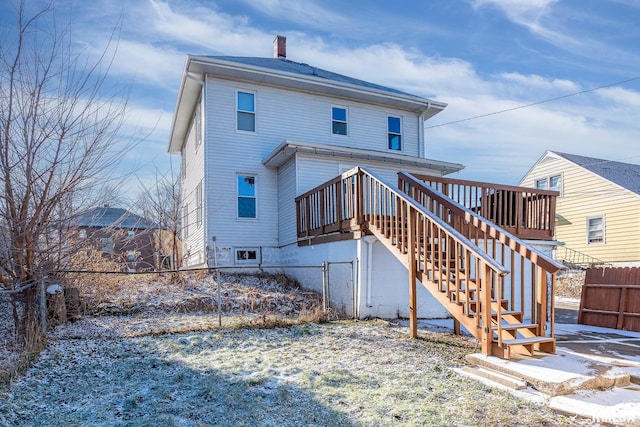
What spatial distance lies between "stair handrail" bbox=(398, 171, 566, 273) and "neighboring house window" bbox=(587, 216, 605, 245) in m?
14.0

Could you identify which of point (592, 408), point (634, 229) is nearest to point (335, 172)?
point (592, 408)

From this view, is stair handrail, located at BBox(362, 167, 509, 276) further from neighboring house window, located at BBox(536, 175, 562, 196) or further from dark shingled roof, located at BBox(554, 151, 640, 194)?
neighboring house window, located at BBox(536, 175, 562, 196)

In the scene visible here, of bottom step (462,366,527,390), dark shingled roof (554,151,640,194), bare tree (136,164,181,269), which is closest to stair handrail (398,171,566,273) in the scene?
bottom step (462,366,527,390)

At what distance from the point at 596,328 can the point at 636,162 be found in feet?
57.1

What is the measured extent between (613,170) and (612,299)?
1360cm

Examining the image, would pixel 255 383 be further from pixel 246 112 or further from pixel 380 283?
pixel 246 112

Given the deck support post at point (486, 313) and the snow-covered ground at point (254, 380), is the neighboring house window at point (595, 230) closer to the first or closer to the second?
the snow-covered ground at point (254, 380)

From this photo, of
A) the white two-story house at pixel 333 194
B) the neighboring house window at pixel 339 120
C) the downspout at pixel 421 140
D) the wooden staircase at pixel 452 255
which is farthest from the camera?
the downspout at pixel 421 140

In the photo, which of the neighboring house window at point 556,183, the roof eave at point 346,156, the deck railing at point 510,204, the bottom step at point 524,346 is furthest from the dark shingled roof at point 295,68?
the bottom step at point 524,346

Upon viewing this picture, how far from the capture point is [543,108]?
15.8 m

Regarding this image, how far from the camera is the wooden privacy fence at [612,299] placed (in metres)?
7.30

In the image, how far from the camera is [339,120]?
1341 cm

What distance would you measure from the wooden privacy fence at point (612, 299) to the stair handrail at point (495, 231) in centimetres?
343

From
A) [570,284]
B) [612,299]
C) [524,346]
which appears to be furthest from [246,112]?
[570,284]
